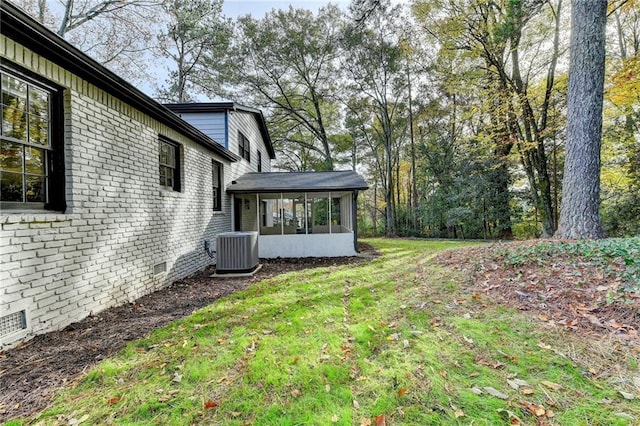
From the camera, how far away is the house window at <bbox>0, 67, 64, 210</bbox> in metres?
2.94

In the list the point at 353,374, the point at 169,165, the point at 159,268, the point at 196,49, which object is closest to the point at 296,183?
the point at 169,165

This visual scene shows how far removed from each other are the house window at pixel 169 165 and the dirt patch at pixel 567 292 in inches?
241

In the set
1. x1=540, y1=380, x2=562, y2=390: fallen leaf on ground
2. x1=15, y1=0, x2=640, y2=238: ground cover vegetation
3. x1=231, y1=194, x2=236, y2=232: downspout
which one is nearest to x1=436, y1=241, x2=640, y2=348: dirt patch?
x1=540, y1=380, x2=562, y2=390: fallen leaf on ground

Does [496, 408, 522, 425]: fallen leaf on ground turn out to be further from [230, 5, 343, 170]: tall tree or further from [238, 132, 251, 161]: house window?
[230, 5, 343, 170]: tall tree

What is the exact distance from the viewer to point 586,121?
5.78m

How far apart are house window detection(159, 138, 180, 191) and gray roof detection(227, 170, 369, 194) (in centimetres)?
296

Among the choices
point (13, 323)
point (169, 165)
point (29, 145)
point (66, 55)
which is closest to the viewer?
point (13, 323)

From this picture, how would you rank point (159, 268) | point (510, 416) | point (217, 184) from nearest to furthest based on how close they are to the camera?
point (510, 416), point (159, 268), point (217, 184)

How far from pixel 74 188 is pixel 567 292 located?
6.25 m

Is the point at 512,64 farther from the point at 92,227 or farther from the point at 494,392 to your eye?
the point at 92,227

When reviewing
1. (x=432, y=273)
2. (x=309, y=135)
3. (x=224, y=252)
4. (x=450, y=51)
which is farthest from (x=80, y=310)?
(x=309, y=135)

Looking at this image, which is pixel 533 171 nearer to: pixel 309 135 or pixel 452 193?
pixel 452 193

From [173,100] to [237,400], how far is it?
19756 millimetres

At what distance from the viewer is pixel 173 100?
17891mm
